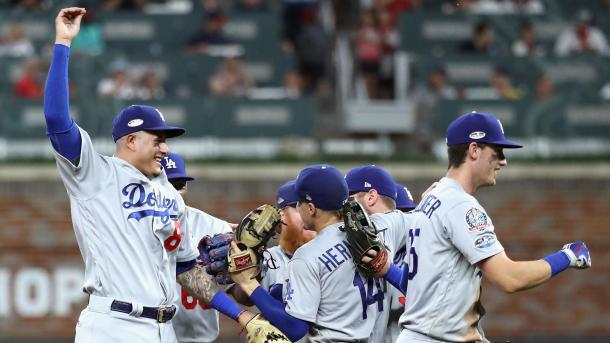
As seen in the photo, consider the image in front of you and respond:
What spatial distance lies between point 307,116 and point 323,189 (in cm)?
693

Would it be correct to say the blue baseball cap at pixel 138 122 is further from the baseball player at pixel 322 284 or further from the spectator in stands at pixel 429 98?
the spectator in stands at pixel 429 98

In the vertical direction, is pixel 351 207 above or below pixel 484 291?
above

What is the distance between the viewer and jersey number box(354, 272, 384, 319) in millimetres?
5883

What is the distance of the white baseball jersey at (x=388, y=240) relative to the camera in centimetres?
609

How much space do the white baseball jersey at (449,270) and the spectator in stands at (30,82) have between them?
796 cm

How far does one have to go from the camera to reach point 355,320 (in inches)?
230

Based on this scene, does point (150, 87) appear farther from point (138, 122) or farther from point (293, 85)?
point (138, 122)

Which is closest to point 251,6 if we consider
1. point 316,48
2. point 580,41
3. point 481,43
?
point 316,48

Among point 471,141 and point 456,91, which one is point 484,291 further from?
point 471,141

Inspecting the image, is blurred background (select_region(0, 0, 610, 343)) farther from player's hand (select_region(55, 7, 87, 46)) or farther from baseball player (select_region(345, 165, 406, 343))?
player's hand (select_region(55, 7, 87, 46))

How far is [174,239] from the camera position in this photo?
5930mm

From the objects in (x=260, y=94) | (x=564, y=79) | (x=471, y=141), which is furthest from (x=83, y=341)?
(x=564, y=79)

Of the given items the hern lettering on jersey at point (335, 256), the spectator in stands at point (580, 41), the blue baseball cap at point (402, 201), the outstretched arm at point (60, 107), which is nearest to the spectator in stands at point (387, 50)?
the spectator in stands at point (580, 41)

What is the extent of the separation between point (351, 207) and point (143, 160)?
3.29 feet
